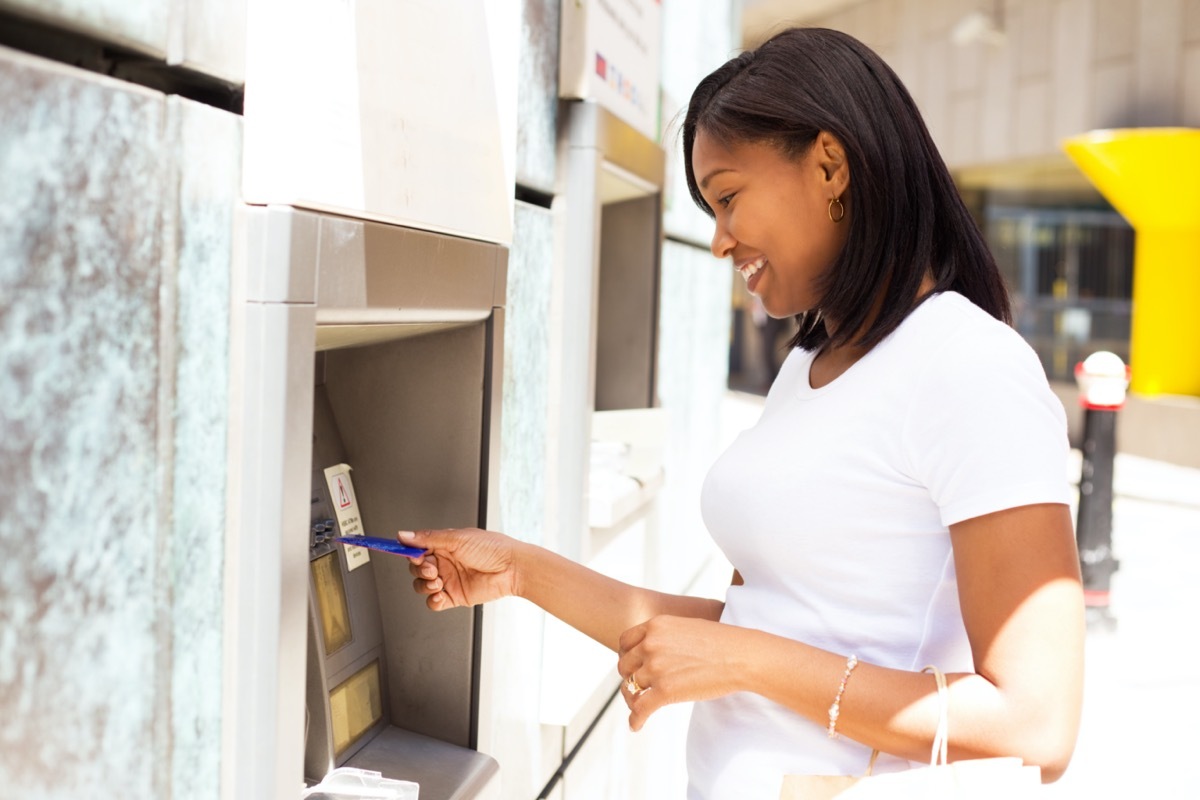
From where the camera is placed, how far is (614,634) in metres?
1.53

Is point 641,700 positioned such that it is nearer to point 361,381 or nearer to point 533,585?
point 533,585

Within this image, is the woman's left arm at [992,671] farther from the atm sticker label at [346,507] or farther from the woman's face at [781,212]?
the atm sticker label at [346,507]

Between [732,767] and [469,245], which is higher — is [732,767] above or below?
below

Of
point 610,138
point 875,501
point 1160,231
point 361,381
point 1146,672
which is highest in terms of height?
point 1160,231

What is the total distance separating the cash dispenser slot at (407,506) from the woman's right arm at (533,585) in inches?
3.7

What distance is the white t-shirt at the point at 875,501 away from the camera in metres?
1.11

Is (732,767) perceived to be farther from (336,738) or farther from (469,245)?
(469,245)

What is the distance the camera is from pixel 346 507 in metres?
1.58

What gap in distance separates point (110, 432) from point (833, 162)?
82 centimetres

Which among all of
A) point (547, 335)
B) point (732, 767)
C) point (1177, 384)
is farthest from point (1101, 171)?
point (732, 767)

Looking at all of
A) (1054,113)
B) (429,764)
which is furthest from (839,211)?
(1054,113)

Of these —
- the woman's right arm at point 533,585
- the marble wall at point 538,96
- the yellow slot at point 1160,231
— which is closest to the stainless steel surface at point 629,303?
the marble wall at point 538,96

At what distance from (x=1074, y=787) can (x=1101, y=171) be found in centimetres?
730

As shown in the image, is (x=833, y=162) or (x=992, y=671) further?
(x=833, y=162)
